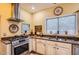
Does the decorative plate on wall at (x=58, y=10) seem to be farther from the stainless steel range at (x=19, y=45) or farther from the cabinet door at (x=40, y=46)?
the stainless steel range at (x=19, y=45)

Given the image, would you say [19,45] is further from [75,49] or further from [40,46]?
[75,49]

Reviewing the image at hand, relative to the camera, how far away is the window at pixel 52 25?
1.29 metres

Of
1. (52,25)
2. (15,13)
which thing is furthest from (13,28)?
(52,25)

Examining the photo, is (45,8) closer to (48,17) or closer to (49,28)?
(48,17)

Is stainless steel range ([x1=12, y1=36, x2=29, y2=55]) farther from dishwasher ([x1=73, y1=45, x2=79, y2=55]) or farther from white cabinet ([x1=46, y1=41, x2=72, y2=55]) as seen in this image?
dishwasher ([x1=73, y1=45, x2=79, y2=55])

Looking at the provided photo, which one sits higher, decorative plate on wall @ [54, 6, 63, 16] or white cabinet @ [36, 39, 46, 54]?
decorative plate on wall @ [54, 6, 63, 16]

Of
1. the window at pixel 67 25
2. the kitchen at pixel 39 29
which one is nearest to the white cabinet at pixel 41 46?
the kitchen at pixel 39 29

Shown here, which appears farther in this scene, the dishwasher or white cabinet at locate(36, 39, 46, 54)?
white cabinet at locate(36, 39, 46, 54)

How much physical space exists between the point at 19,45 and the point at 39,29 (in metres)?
0.40

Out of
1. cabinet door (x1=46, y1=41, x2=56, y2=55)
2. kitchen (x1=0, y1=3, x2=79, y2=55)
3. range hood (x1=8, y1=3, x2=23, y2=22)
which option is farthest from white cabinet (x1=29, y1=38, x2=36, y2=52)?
range hood (x1=8, y1=3, x2=23, y2=22)

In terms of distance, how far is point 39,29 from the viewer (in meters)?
1.34

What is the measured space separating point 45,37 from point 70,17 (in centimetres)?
48

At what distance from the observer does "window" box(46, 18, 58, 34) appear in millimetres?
1295

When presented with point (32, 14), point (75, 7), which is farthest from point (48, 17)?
point (75, 7)
